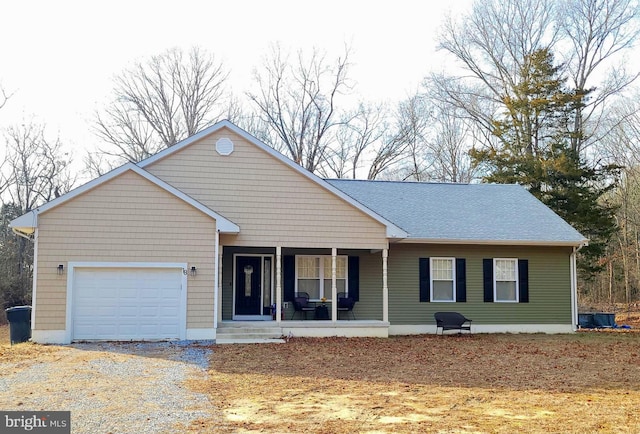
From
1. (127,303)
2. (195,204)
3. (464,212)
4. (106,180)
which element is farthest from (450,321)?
(106,180)

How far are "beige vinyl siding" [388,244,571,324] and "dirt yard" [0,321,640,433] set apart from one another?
212cm

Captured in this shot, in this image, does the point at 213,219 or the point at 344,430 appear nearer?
the point at 344,430

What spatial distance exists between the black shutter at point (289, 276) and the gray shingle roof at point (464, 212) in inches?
121

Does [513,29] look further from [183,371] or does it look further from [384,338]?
[183,371]

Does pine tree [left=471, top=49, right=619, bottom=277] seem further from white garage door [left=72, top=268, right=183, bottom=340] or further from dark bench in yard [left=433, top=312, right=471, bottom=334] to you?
white garage door [left=72, top=268, right=183, bottom=340]

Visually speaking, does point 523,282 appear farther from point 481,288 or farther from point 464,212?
point 464,212

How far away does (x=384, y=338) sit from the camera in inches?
659

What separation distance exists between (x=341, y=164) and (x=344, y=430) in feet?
103

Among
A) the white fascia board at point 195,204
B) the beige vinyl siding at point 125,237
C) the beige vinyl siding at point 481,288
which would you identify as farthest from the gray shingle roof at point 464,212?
the beige vinyl siding at point 125,237

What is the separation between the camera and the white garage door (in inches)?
586

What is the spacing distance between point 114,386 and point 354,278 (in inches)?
381

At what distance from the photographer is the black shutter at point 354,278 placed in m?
18.2

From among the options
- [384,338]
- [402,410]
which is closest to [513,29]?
[384,338]

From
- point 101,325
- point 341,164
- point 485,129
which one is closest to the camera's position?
point 101,325
